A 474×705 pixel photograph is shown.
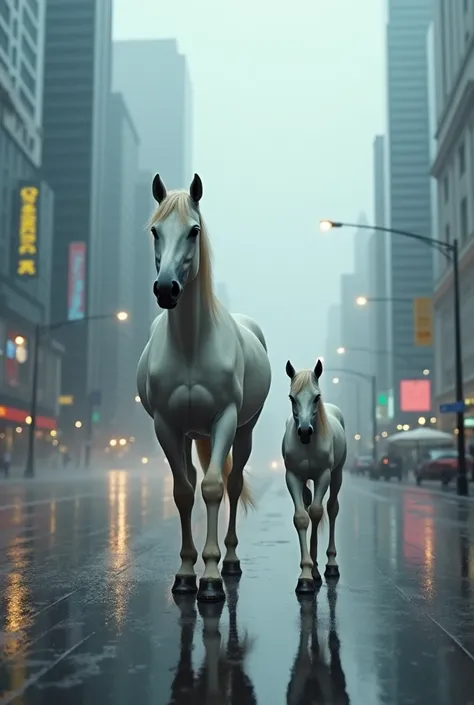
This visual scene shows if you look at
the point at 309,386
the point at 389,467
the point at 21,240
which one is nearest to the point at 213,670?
the point at 309,386

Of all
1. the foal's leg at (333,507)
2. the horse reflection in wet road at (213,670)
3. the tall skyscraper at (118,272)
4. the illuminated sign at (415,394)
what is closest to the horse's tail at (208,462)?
the foal's leg at (333,507)

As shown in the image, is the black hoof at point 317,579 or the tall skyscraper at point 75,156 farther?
the tall skyscraper at point 75,156

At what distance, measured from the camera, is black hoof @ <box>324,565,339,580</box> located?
8.46 meters

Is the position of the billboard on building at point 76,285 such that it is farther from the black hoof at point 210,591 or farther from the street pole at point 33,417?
the black hoof at point 210,591

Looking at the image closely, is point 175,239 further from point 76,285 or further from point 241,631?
point 76,285

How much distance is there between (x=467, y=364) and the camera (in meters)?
60.2

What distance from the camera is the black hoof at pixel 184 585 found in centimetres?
720

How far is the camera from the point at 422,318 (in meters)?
49.1

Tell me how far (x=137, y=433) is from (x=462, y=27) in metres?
130

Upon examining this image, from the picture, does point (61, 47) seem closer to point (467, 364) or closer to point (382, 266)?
point (382, 266)

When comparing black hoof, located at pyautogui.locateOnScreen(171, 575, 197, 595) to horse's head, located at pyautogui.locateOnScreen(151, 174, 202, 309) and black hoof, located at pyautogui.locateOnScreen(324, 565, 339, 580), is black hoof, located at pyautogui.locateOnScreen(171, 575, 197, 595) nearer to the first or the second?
black hoof, located at pyautogui.locateOnScreen(324, 565, 339, 580)

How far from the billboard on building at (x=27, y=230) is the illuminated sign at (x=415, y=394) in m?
47.9

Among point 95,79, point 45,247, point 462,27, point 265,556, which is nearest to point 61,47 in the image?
point 95,79

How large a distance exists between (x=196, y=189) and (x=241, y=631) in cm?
347
